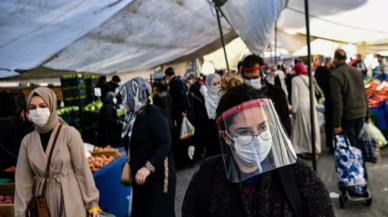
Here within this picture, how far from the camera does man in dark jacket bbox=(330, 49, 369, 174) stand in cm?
500

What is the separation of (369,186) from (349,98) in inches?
58.5

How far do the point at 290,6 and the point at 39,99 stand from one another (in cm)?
505

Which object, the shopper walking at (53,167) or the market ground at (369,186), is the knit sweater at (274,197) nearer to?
the shopper walking at (53,167)

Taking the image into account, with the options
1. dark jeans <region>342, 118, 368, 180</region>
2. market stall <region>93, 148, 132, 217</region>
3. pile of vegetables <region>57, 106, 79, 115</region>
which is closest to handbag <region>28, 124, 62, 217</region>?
market stall <region>93, 148, 132, 217</region>

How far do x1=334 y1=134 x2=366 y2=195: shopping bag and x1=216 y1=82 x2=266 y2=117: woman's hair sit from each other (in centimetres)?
343

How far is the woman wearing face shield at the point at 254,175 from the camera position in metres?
1.48

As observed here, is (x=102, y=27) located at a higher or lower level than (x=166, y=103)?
higher

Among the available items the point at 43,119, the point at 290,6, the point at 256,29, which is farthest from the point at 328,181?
the point at 43,119

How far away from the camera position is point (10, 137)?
4.42 metres

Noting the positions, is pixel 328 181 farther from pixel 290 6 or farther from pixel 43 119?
pixel 43 119

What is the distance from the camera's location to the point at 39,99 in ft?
9.99

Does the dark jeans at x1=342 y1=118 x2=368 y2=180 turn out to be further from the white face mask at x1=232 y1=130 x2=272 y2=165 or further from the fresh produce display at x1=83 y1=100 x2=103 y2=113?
the fresh produce display at x1=83 y1=100 x2=103 y2=113

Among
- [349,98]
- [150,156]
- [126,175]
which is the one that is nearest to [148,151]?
[150,156]

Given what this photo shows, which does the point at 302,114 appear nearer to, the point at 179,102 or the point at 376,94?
the point at 376,94
